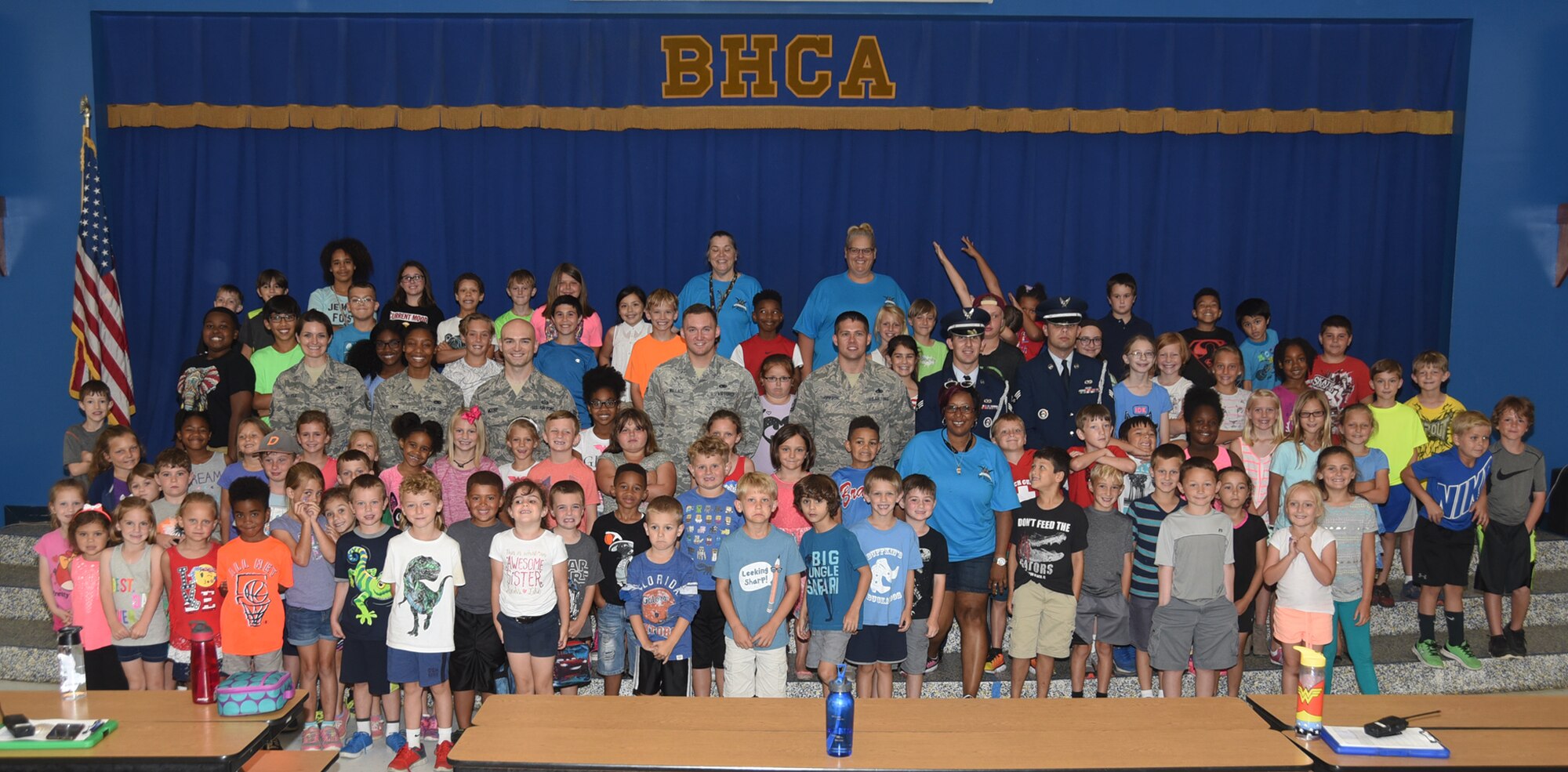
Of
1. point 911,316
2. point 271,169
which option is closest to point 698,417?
point 911,316

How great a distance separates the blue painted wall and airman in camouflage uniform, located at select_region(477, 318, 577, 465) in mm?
3693

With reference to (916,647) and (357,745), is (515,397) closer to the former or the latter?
(357,745)

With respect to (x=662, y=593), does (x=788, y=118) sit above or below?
above

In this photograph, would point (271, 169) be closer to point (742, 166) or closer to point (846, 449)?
point (742, 166)

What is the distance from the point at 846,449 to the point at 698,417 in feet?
2.76

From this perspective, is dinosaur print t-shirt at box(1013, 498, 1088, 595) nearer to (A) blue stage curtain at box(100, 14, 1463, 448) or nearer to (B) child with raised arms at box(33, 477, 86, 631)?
(A) blue stage curtain at box(100, 14, 1463, 448)

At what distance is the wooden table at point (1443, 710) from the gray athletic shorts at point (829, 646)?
1851 mm

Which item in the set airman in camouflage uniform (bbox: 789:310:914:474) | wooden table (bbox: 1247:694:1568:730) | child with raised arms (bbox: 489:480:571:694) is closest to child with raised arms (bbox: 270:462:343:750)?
child with raised arms (bbox: 489:480:571:694)

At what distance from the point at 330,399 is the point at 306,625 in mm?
1479

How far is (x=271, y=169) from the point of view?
9.62 m

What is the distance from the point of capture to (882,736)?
417cm

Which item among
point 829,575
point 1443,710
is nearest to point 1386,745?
point 1443,710

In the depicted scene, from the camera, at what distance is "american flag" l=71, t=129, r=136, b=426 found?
28.3 feet

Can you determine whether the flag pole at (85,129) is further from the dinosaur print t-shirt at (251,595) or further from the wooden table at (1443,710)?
the wooden table at (1443,710)
